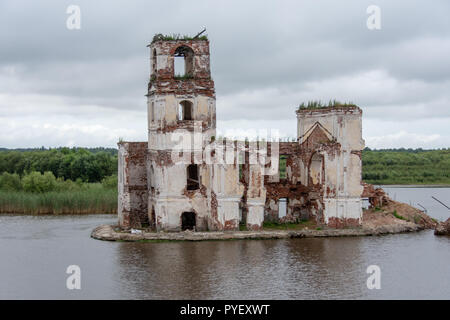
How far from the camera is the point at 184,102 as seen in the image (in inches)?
1232

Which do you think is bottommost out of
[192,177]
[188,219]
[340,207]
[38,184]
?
[188,219]

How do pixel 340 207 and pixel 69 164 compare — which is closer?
pixel 340 207

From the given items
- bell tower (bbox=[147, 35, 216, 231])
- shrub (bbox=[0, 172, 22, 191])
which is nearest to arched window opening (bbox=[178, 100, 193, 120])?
bell tower (bbox=[147, 35, 216, 231])

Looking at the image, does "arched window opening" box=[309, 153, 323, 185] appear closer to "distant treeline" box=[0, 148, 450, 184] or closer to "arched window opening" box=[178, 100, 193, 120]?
"arched window opening" box=[178, 100, 193, 120]

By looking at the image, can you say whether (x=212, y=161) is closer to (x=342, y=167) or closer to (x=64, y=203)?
(x=342, y=167)

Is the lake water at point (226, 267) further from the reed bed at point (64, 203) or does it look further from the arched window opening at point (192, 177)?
the reed bed at point (64, 203)

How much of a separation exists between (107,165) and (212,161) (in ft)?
104

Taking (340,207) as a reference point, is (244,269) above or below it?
below

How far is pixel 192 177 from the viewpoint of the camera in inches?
1232

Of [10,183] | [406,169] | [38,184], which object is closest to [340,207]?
[38,184]

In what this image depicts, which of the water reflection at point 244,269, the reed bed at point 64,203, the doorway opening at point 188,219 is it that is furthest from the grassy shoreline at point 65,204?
the water reflection at point 244,269

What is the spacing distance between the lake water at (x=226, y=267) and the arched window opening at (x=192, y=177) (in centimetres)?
446

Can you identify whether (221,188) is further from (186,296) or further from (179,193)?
(186,296)

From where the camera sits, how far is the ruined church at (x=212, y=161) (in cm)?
2755
